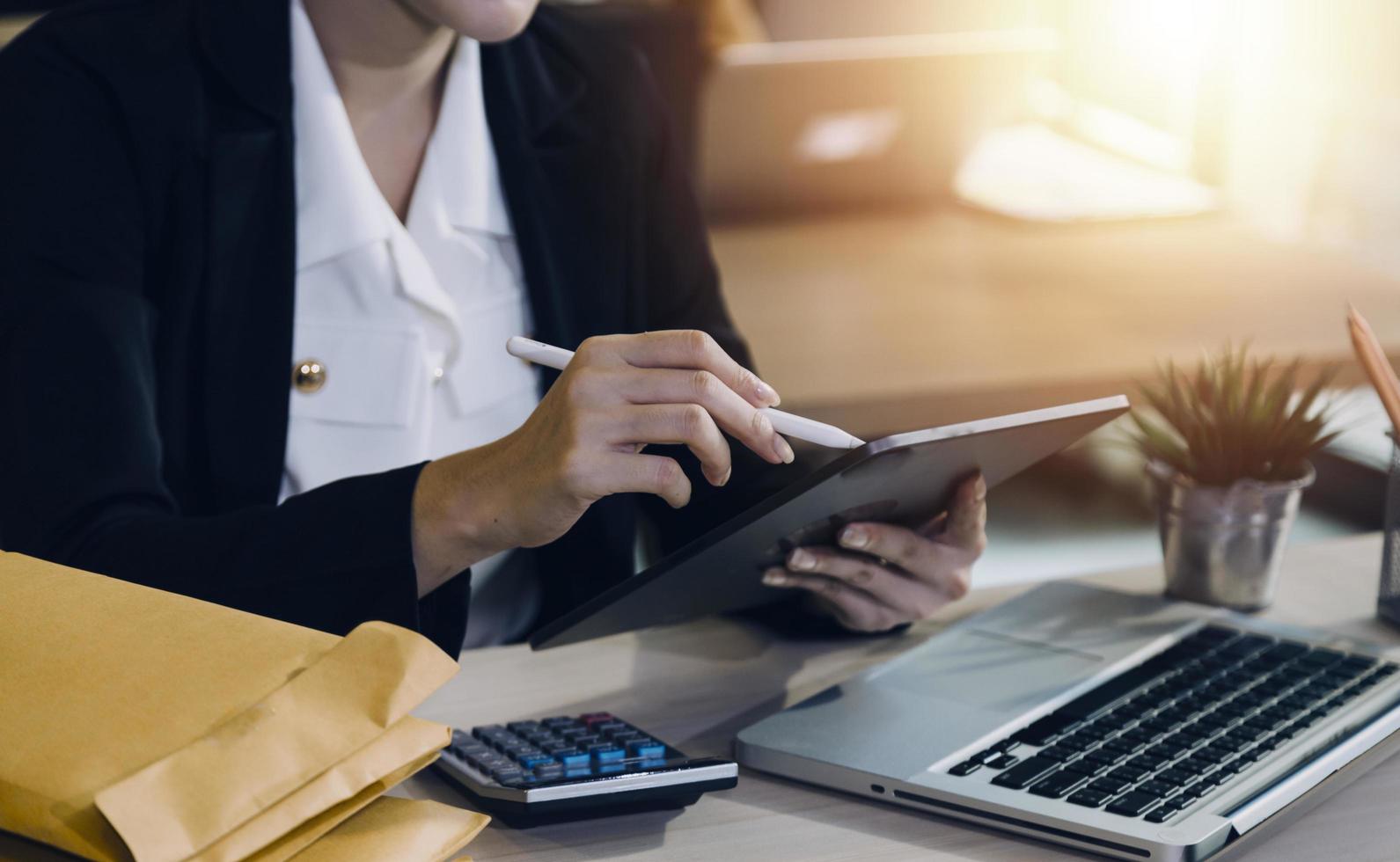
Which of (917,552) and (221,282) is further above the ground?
(221,282)

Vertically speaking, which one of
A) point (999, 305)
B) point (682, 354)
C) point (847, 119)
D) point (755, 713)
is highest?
point (847, 119)

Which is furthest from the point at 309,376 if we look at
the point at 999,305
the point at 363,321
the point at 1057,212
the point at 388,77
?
the point at 1057,212

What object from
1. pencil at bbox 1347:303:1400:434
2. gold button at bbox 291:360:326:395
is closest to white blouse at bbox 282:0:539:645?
gold button at bbox 291:360:326:395

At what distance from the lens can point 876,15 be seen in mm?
4152

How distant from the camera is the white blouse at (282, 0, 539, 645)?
1.07m

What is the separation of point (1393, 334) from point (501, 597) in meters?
1.14

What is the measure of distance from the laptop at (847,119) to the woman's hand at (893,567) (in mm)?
1626

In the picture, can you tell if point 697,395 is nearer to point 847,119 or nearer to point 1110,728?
point 1110,728

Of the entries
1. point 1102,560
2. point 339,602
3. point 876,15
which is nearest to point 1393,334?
point 1102,560

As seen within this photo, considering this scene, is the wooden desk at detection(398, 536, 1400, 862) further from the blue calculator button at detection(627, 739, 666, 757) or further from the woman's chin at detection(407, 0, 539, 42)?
the woman's chin at detection(407, 0, 539, 42)

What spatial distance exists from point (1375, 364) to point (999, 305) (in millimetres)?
1027

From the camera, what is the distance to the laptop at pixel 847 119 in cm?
244

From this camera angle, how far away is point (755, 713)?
836 mm

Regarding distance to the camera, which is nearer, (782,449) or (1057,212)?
(782,449)
